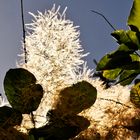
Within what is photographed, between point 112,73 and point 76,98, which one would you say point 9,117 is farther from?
point 112,73

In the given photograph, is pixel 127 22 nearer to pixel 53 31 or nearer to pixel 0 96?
pixel 53 31

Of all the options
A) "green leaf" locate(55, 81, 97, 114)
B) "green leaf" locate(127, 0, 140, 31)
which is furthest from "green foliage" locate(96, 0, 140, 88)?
"green leaf" locate(55, 81, 97, 114)

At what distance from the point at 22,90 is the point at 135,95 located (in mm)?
213

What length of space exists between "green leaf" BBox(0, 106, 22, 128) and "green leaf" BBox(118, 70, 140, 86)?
28 cm

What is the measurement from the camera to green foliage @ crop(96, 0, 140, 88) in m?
0.89

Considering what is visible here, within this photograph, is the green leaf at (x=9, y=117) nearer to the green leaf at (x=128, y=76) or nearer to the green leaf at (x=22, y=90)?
the green leaf at (x=22, y=90)

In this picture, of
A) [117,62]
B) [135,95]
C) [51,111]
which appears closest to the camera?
[51,111]

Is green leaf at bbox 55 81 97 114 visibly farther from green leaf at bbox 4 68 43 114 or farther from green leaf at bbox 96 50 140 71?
green leaf at bbox 96 50 140 71

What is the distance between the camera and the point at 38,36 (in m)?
0.89

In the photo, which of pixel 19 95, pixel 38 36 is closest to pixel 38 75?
pixel 19 95

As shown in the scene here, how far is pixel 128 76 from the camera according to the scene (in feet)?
3.09

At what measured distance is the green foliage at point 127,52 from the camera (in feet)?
2.91

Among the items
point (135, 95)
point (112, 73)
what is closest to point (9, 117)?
point (135, 95)

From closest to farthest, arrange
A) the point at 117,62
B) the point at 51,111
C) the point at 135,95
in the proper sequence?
the point at 51,111
the point at 135,95
the point at 117,62
